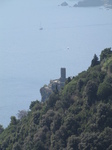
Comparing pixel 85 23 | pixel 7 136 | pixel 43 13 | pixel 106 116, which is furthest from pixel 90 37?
pixel 106 116

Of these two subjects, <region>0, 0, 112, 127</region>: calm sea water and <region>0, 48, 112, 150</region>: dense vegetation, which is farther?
<region>0, 0, 112, 127</region>: calm sea water

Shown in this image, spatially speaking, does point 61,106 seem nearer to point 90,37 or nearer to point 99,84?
point 99,84

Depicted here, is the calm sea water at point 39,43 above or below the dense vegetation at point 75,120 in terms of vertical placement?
above

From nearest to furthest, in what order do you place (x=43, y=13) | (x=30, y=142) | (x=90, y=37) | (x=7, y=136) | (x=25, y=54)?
1. (x=30, y=142)
2. (x=7, y=136)
3. (x=25, y=54)
4. (x=90, y=37)
5. (x=43, y=13)

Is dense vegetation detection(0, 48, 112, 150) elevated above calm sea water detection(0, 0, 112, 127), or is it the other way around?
calm sea water detection(0, 0, 112, 127)

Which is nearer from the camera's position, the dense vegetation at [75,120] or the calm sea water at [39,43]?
the dense vegetation at [75,120]
